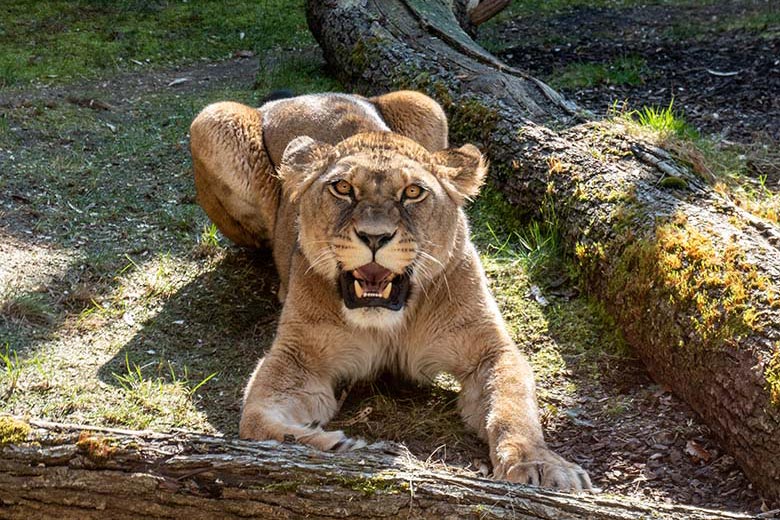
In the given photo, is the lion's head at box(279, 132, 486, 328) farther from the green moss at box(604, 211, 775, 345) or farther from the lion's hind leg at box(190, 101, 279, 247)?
the lion's hind leg at box(190, 101, 279, 247)

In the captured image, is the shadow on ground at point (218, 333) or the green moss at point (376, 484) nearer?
the green moss at point (376, 484)

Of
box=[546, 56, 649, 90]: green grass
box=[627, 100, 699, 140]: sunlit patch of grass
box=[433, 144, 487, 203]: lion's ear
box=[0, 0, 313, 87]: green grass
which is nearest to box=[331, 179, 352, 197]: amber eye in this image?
box=[433, 144, 487, 203]: lion's ear

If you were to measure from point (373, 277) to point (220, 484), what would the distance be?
1406 mm

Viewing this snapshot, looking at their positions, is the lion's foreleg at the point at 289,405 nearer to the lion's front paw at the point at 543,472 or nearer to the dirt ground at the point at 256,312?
the dirt ground at the point at 256,312

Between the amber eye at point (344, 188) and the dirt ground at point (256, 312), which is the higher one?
the amber eye at point (344, 188)

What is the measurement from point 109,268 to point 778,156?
456 centimetres

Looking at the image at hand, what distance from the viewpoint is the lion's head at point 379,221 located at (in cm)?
434

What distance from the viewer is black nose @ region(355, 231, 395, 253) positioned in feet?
14.0

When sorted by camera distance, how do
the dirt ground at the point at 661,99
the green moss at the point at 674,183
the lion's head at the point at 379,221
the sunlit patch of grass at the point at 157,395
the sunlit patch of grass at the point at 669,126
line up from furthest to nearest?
1. the sunlit patch of grass at the point at 669,126
2. the green moss at the point at 674,183
3. the sunlit patch of grass at the point at 157,395
4. the lion's head at the point at 379,221
5. the dirt ground at the point at 661,99

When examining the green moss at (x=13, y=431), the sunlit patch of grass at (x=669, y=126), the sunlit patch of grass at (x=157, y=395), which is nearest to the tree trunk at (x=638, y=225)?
the sunlit patch of grass at (x=669, y=126)

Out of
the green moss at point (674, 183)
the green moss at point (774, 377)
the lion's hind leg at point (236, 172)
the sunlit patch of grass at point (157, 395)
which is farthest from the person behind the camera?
the lion's hind leg at point (236, 172)

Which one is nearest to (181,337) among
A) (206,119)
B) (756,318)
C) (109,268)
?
(109,268)

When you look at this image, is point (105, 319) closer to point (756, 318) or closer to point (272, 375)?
point (272, 375)

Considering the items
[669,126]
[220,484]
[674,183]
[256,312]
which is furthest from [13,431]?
[669,126]
